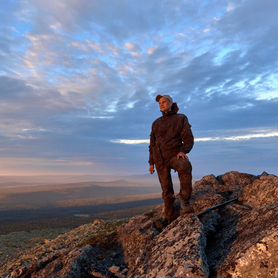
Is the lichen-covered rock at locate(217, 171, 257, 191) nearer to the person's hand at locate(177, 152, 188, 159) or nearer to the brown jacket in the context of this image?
the brown jacket

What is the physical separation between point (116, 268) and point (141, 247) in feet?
4.40

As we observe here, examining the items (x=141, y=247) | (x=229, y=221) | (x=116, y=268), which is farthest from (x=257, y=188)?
(x=116, y=268)

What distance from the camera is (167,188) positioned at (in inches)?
525

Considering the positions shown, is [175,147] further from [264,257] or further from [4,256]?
[4,256]

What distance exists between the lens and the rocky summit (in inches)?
340

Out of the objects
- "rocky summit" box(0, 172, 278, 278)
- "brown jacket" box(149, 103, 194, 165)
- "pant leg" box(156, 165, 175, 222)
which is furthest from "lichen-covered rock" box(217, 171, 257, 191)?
"brown jacket" box(149, 103, 194, 165)

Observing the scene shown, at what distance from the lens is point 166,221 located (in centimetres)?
1377

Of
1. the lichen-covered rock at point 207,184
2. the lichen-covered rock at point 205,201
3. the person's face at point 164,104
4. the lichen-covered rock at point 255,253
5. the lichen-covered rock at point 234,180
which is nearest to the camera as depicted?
the lichen-covered rock at point 255,253

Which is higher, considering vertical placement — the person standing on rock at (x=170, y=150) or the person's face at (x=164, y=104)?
the person's face at (x=164, y=104)

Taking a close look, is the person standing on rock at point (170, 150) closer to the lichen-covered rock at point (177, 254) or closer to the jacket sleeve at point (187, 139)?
the jacket sleeve at point (187, 139)

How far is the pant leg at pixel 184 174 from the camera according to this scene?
12320 millimetres

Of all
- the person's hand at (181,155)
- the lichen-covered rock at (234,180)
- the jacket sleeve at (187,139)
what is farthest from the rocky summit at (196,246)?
the jacket sleeve at (187,139)

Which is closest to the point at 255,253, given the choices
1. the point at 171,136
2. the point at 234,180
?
the point at 171,136

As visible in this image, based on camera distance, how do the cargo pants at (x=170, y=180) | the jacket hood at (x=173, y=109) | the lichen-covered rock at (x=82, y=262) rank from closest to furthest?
the lichen-covered rock at (x=82, y=262) < the cargo pants at (x=170, y=180) < the jacket hood at (x=173, y=109)
